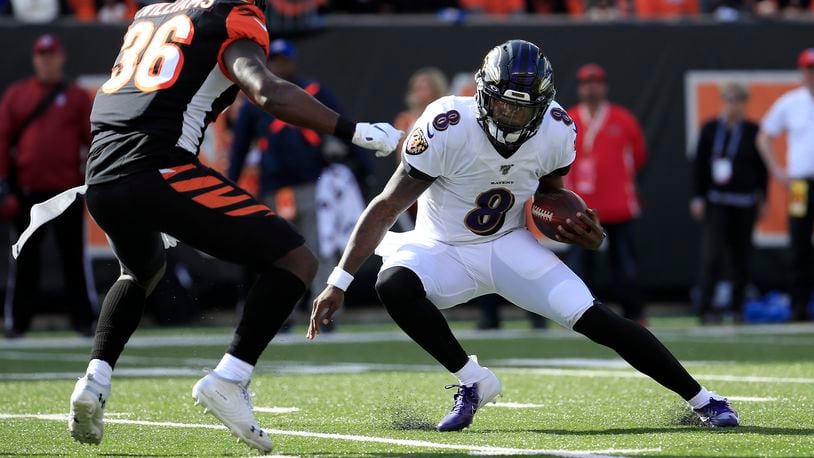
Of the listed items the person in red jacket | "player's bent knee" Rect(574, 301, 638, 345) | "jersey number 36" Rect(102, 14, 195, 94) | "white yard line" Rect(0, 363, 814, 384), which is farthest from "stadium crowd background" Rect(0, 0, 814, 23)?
"player's bent knee" Rect(574, 301, 638, 345)

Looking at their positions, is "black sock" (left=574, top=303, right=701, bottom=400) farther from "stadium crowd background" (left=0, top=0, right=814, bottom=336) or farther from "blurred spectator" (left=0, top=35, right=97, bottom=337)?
"stadium crowd background" (left=0, top=0, right=814, bottom=336)

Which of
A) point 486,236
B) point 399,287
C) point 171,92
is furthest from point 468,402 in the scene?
point 171,92

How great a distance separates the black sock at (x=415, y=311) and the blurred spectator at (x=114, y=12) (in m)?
7.77

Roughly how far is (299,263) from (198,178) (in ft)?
1.45

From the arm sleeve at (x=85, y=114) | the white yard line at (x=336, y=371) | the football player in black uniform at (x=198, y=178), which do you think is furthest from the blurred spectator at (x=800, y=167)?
the football player in black uniform at (x=198, y=178)

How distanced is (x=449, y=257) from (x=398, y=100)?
714cm

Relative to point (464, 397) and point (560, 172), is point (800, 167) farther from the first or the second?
point (464, 397)

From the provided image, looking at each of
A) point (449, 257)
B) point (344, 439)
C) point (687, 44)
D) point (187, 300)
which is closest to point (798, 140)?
point (687, 44)

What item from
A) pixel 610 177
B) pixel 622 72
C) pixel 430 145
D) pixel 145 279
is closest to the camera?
pixel 145 279

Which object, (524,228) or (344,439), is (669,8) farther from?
(344,439)

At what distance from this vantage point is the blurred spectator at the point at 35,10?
39.9ft

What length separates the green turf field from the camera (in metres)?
4.80

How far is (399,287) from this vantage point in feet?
17.4

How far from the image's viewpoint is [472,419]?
5.36 m
